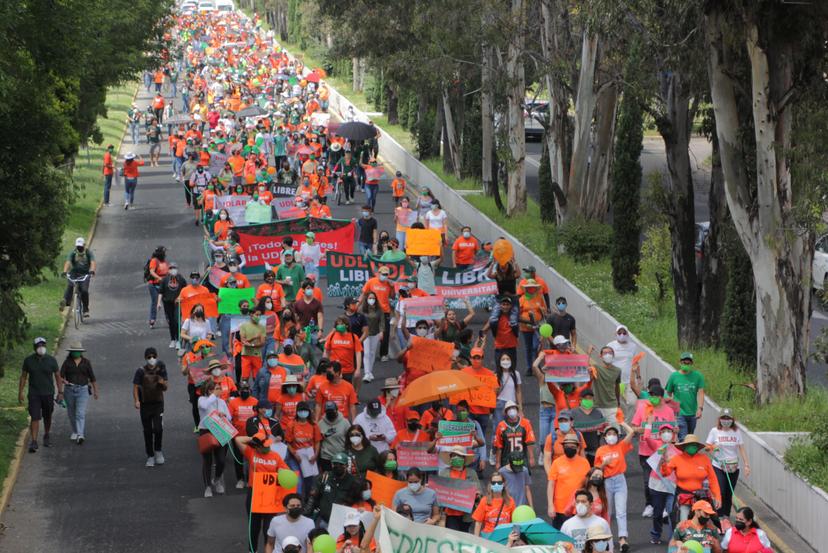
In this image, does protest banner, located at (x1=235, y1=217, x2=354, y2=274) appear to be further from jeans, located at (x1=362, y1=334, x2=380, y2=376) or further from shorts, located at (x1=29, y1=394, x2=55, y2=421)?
shorts, located at (x1=29, y1=394, x2=55, y2=421)

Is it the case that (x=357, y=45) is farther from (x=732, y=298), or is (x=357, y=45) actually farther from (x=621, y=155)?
(x=732, y=298)

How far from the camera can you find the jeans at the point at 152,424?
19422 millimetres

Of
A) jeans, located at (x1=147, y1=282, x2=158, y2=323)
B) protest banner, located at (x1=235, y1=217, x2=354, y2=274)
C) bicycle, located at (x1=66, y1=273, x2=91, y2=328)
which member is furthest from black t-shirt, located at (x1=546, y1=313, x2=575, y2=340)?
bicycle, located at (x1=66, y1=273, x2=91, y2=328)

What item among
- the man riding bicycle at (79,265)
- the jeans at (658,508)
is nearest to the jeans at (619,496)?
the jeans at (658,508)

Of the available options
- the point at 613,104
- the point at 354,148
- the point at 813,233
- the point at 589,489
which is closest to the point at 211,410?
the point at 589,489

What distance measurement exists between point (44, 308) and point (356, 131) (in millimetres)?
16108

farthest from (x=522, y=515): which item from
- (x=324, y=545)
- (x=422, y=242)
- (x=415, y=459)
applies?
(x=422, y=242)

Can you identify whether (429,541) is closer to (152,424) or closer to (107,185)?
(152,424)

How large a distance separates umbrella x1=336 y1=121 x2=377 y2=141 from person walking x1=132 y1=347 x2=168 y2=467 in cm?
2506

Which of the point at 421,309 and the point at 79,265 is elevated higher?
the point at 421,309

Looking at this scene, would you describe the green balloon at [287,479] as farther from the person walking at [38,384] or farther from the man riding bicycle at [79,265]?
the man riding bicycle at [79,265]

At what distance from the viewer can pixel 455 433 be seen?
16.5 m

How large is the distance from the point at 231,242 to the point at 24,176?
8242 mm

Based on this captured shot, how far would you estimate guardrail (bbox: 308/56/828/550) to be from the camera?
16312mm
